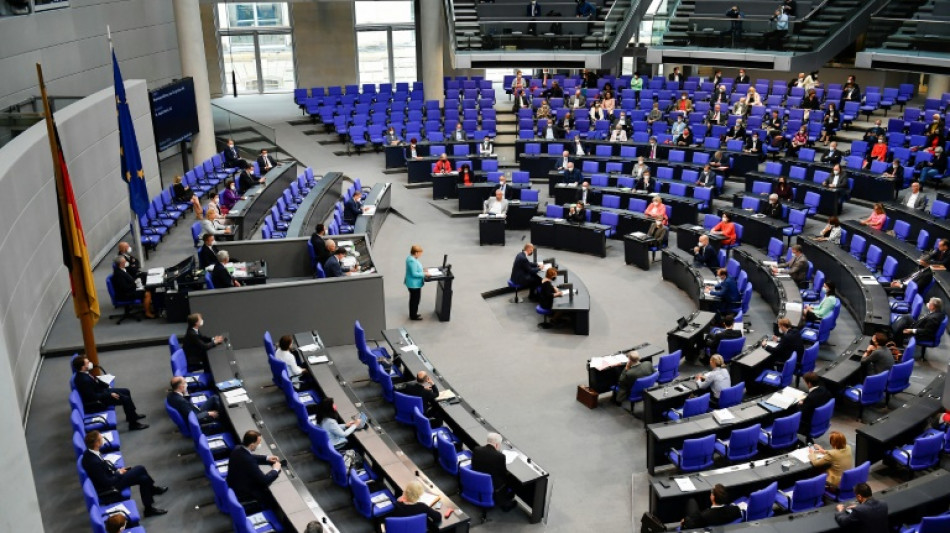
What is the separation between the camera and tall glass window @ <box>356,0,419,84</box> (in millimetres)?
36438

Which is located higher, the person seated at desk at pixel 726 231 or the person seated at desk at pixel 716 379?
the person seated at desk at pixel 726 231

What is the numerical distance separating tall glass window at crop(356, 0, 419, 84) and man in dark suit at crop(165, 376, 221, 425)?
26.8m

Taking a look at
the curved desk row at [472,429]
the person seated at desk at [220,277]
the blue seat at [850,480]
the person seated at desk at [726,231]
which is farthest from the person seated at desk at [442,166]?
the blue seat at [850,480]

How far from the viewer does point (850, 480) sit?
9.91 m

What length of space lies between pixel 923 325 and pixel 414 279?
27.8ft

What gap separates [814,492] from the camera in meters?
9.81

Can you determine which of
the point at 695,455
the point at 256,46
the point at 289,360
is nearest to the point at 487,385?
the point at 289,360

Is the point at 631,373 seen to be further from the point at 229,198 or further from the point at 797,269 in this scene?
the point at 229,198

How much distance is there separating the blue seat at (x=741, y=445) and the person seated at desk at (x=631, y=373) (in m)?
1.93

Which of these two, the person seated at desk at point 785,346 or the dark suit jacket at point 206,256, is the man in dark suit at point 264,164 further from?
the person seated at desk at point 785,346

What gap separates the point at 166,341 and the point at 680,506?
29.2 ft

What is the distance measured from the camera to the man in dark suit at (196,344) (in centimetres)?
1292

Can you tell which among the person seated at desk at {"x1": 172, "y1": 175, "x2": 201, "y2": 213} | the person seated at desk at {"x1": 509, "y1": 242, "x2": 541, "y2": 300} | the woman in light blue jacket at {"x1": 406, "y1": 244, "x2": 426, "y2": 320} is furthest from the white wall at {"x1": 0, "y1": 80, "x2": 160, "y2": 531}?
the person seated at desk at {"x1": 509, "y1": 242, "x2": 541, "y2": 300}

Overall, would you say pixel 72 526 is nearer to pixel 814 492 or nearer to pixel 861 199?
pixel 814 492
